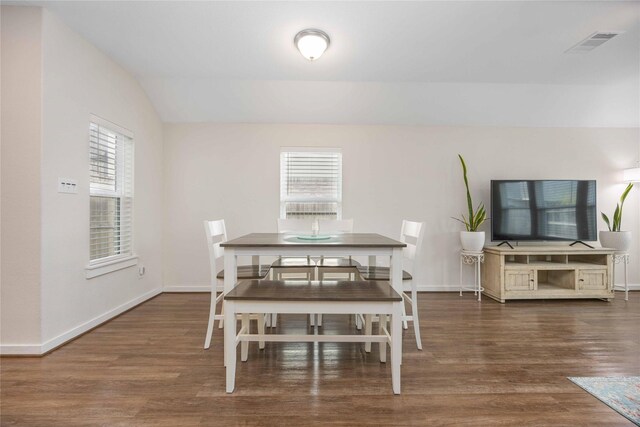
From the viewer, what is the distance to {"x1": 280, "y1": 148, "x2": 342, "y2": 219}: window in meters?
4.15

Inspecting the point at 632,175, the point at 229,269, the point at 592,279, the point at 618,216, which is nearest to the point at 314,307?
the point at 229,269

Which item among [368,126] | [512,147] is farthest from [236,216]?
[512,147]

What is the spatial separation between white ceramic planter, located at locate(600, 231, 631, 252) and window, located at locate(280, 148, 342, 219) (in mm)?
3332

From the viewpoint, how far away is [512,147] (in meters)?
→ 4.22

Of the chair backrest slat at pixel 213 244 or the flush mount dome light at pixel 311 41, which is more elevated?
the flush mount dome light at pixel 311 41

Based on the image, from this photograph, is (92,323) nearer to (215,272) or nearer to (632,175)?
(215,272)

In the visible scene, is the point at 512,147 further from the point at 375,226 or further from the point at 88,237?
the point at 88,237

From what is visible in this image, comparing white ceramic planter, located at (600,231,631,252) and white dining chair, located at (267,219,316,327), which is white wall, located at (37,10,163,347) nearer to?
white dining chair, located at (267,219,316,327)

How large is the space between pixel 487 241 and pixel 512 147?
1291 millimetres

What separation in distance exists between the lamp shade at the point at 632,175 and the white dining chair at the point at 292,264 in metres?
4.18

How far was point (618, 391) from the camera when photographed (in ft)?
5.90

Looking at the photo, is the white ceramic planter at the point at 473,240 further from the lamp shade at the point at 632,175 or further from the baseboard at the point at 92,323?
the baseboard at the point at 92,323

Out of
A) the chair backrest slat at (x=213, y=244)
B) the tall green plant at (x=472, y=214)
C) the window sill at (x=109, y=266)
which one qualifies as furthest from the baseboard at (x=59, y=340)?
the tall green plant at (x=472, y=214)

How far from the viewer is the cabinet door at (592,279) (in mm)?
3740
